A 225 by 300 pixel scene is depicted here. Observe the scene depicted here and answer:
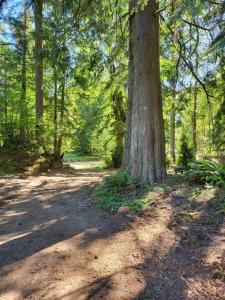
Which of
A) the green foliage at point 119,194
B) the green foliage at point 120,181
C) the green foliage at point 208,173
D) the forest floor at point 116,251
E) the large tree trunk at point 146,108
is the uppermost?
the large tree trunk at point 146,108

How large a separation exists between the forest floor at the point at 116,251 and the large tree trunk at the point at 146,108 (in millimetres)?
953

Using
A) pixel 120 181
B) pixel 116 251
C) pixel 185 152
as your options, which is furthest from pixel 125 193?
pixel 185 152

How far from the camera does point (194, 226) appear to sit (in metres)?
4.04

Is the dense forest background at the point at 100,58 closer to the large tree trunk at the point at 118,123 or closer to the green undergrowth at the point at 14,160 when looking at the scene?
the large tree trunk at the point at 118,123

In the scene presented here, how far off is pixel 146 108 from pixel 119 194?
1935mm

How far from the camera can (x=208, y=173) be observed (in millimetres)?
5316

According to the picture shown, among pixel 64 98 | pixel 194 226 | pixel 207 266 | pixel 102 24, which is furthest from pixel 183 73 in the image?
pixel 64 98

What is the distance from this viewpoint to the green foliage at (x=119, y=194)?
508 centimetres

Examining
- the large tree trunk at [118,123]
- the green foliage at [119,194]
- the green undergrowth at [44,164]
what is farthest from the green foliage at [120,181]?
the large tree trunk at [118,123]

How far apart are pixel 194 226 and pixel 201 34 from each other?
6.83 metres

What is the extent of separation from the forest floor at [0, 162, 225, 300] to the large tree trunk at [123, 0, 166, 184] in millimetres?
953

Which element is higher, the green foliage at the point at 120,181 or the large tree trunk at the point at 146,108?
the large tree trunk at the point at 146,108

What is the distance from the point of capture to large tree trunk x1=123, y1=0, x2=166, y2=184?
6.30 meters

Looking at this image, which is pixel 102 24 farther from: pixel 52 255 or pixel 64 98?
pixel 64 98
